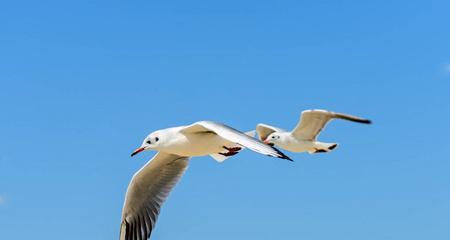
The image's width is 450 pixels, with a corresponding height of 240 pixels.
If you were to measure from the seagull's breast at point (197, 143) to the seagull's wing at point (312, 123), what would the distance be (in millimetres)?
3593

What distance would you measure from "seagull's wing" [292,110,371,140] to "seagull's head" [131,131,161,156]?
3.67 metres

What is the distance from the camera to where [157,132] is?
822 centimetres

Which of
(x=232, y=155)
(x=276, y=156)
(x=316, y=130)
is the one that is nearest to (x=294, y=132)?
(x=316, y=130)

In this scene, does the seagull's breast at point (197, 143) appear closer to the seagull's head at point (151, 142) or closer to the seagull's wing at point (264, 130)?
the seagull's head at point (151, 142)

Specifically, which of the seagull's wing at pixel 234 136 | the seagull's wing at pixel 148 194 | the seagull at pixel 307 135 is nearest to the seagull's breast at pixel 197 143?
the seagull's wing at pixel 234 136

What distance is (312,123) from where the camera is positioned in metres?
11.7

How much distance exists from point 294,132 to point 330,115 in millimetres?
796

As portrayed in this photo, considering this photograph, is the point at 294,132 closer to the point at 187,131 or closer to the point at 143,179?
the point at 143,179

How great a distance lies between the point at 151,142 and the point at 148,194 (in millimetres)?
1196

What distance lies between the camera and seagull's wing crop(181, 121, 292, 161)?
20.2 feet

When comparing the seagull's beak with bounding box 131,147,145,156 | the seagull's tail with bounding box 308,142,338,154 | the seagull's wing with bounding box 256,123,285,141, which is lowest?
the seagull's beak with bounding box 131,147,145,156

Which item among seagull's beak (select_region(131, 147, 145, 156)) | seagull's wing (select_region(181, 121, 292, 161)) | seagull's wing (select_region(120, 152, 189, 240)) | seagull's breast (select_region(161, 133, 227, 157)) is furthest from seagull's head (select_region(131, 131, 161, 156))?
seagull's wing (select_region(120, 152, 189, 240))

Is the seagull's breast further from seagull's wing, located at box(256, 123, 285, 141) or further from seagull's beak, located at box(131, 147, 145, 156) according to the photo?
seagull's wing, located at box(256, 123, 285, 141)

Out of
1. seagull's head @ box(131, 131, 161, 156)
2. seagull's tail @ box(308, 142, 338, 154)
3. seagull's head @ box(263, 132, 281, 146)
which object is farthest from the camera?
seagull's head @ box(263, 132, 281, 146)
